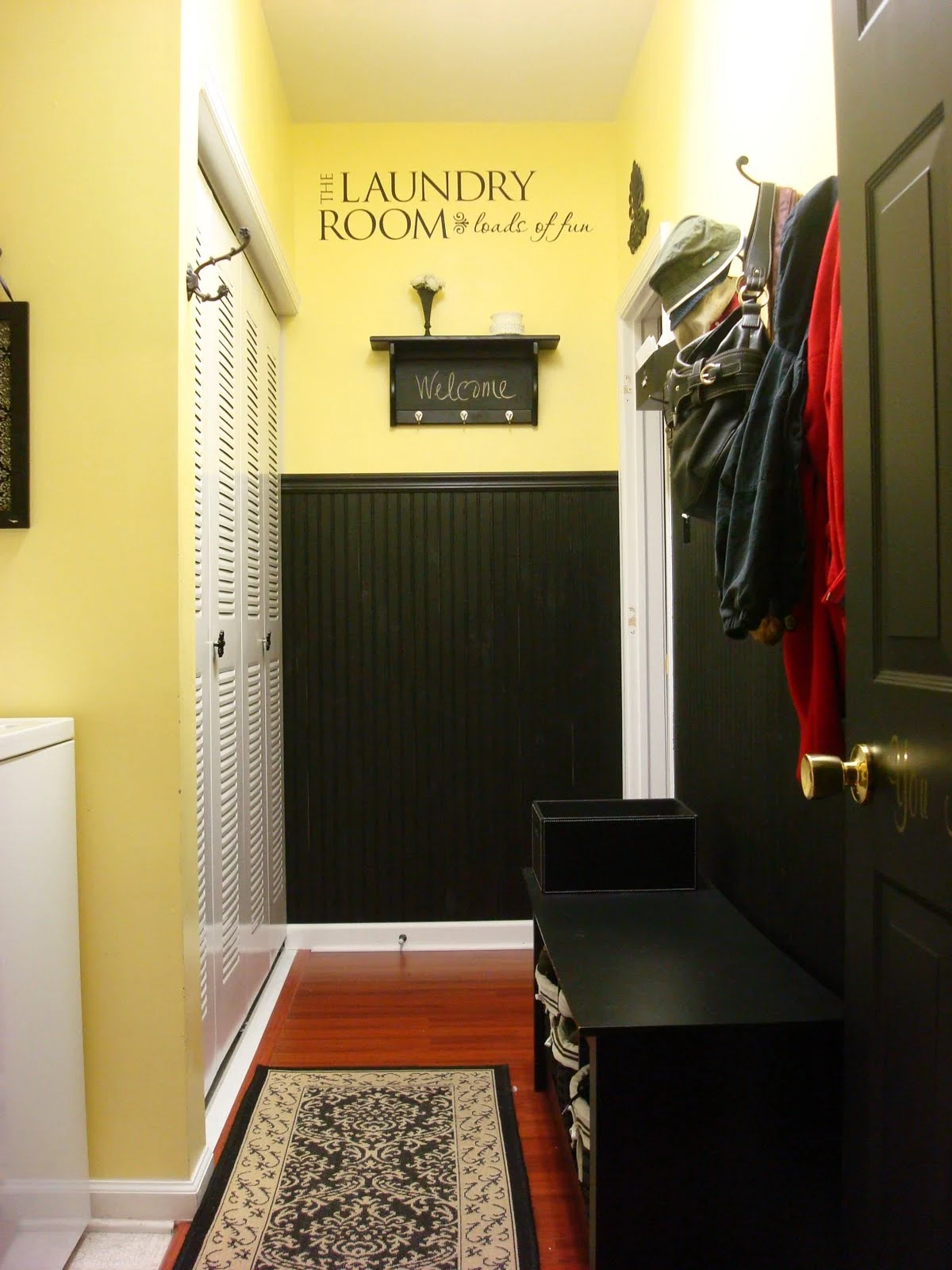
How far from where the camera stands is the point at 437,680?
10.4 feet

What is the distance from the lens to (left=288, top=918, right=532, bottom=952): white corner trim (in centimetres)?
315

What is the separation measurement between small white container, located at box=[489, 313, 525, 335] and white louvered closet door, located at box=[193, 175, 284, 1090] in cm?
78

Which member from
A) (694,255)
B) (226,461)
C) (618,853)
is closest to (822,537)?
(694,255)

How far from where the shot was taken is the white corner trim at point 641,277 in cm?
250

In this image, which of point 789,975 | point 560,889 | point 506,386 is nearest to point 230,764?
point 560,889

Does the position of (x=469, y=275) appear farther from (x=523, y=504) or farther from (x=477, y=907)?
(x=477, y=907)

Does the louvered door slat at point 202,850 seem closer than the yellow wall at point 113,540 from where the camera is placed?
No

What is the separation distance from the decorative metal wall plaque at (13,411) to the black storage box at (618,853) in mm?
1231

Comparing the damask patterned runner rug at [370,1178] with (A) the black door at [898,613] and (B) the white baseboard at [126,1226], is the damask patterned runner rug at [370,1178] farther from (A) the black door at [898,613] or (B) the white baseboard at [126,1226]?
(A) the black door at [898,613]

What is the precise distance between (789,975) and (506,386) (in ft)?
7.58

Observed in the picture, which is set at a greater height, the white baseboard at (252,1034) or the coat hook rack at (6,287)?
the coat hook rack at (6,287)

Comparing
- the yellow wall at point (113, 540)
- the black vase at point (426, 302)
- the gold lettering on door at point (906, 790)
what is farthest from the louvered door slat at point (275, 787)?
the gold lettering on door at point (906, 790)

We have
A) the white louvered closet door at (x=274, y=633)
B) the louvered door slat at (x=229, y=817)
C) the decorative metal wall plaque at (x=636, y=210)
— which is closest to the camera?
the louvered door slat at (x=229, y=817)

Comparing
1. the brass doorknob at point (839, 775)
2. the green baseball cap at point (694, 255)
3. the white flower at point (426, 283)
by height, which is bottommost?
the brass doorknob at point (839, 775)
